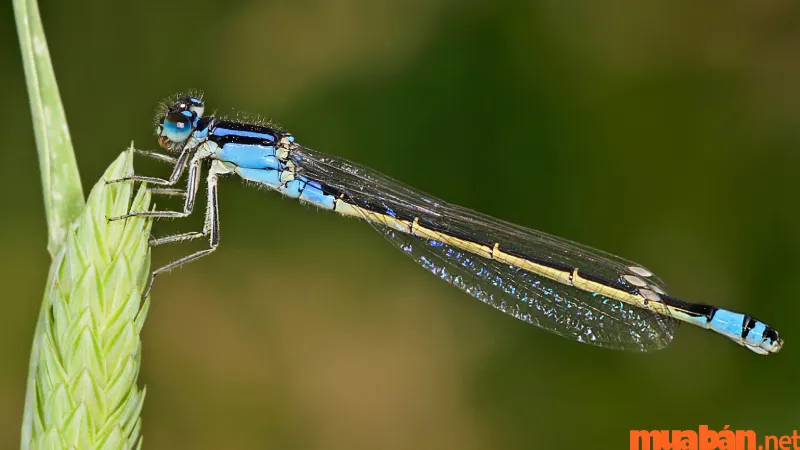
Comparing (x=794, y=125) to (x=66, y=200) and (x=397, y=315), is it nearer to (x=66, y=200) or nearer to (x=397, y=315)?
(x=397, y=315)

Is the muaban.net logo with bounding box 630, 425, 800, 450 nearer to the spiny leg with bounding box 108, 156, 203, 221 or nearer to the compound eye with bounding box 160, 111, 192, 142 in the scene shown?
the spiny leg with bounding box 108, 156, 203, 221

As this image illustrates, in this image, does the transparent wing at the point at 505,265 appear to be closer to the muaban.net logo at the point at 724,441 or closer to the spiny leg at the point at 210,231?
the spiny leg at the point at 210,231

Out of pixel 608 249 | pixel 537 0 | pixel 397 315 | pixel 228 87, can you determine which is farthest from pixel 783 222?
pixel 228 87

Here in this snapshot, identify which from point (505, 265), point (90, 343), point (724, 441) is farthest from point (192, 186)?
point (724, 441)

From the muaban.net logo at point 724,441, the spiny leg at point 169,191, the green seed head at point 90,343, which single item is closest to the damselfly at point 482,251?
the spiny leg at point 169,191

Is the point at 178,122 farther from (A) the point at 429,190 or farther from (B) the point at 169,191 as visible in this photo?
(A) the point at 429,190

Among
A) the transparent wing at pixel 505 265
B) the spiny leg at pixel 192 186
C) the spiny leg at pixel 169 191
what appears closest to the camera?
the spiny leg at pixel 169 191
